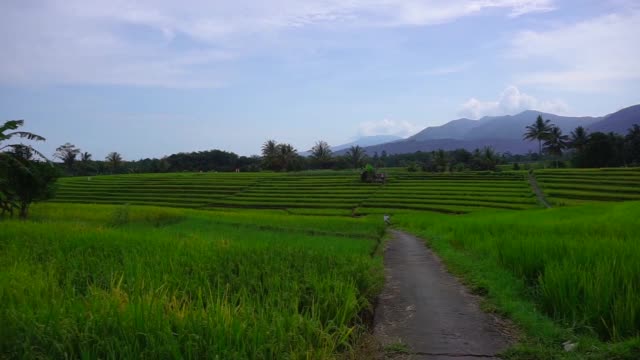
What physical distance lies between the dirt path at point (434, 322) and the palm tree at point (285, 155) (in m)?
86.9

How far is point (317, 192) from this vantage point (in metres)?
57.2

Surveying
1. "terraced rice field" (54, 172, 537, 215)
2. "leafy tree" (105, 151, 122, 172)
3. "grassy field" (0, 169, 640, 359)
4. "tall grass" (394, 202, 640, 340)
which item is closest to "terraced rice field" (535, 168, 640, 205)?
"terraced rice field" (54, 172, 537, 215)

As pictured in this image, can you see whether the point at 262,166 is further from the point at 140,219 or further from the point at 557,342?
the point at 557,342

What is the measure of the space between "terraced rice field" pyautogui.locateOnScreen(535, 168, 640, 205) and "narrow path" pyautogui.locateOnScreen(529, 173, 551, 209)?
455 mm

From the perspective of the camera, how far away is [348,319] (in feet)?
18.6

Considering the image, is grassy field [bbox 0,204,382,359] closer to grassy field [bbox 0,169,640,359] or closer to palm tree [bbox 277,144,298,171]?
grassy field [bbox 0,169,640,359]

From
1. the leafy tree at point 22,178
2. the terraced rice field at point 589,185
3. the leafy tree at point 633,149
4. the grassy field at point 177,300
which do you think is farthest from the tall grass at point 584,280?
the leafy tree at point 633,149

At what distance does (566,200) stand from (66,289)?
4488 cm

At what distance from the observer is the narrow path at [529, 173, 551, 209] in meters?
42.8

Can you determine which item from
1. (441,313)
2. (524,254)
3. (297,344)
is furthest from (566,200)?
(297,344)

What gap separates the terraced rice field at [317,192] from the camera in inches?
1781

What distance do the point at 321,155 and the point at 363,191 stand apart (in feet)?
167

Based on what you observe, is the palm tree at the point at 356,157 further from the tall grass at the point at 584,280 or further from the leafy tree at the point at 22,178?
the tall grass at the point at 584,280

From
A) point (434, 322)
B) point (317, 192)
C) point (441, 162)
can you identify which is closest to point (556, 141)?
point (441, 162)
